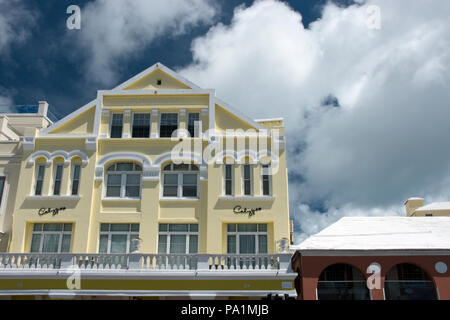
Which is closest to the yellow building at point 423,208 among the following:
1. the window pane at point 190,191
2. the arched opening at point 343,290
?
the arched opening at point 343,290

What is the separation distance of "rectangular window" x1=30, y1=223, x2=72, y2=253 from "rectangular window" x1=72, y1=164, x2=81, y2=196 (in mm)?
1858

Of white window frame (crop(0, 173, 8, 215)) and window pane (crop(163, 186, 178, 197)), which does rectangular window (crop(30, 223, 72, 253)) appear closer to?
white window frame (crop(0, 173, 8, 215))

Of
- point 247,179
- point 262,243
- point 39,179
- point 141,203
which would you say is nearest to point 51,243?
point 39,179

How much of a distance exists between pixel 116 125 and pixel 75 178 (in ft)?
12.1

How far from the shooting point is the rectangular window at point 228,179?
24.4 metres

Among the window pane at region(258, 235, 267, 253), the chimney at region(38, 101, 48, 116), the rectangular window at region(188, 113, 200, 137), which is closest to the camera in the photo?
the window pane at region(258, 235, 267, 253)

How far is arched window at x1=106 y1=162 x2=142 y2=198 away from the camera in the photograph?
24.8 m

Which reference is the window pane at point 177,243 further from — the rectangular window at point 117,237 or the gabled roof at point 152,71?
the gabled roof at point 152,71

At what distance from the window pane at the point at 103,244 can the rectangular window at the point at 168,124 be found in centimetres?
619

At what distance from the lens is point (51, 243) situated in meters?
23.9

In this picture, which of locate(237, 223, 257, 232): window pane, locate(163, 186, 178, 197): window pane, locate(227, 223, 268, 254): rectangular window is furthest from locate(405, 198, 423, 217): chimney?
locate(163, 186, 178, 197): window pane

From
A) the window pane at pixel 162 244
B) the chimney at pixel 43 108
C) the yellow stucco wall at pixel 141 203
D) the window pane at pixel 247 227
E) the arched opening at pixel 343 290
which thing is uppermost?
the chimney at pixel 43 108

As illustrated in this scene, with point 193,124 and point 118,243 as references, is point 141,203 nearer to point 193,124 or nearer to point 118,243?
point 118,243
